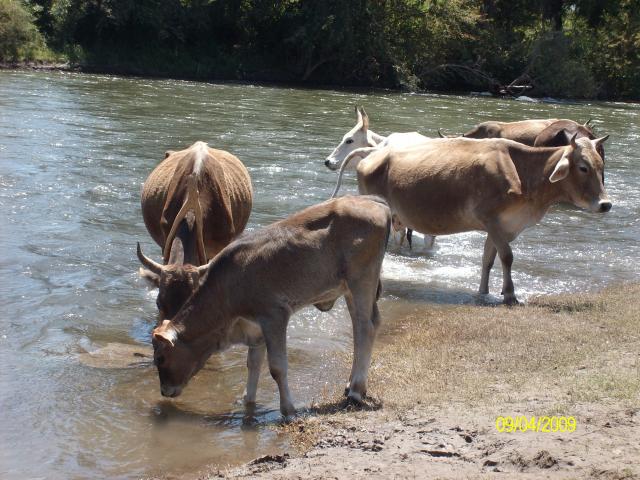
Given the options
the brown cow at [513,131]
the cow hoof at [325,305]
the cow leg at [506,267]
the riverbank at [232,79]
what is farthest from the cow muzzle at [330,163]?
the riverbank at [232,79]

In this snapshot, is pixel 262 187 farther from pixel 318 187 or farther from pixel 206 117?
pixel 206 117

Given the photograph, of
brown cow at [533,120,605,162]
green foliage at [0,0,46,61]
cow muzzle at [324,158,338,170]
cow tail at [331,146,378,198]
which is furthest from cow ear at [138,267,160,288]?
green foliage at [0,0,46,61]

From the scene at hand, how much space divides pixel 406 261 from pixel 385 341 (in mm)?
3887

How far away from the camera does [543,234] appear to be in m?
15.1

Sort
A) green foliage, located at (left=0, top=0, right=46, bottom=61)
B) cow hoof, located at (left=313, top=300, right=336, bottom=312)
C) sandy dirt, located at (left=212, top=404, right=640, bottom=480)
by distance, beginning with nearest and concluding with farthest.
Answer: sandy dirt, located at (left=212, top=404, right=640, bottom=480), cow hoof, located at (left=313, top=300, right=336, bottom=312), green foliage, located at (left=0, top=0, right=46, bottom=61)

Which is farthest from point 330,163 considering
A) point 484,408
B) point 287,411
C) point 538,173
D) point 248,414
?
point 484,408

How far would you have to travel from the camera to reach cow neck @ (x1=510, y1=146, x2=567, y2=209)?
10.8 metres

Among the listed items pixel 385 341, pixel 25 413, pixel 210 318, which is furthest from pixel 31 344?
pixel 385 341

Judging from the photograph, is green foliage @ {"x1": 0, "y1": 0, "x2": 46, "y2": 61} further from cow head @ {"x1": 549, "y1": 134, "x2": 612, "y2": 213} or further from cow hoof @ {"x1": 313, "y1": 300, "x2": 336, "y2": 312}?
cow hoof @ {"x1": 313, "y1": 300, "x2": 336, "y2": 312}

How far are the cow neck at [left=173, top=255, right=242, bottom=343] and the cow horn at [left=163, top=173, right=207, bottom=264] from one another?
3.82 ft

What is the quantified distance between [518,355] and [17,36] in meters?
40.2

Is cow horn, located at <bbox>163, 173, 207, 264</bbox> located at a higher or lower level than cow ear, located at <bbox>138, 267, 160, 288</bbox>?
higher

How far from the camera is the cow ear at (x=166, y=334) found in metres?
6.84
